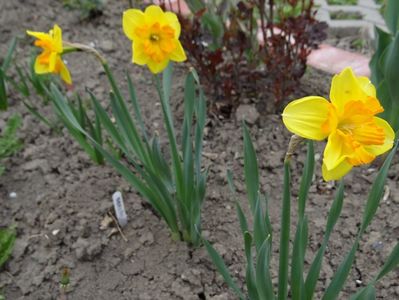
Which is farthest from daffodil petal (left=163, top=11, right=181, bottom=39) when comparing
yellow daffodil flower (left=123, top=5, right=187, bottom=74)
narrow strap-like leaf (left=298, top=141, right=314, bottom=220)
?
narrow strap-like leaf (left=298, top=141, right=314, bottom=220)

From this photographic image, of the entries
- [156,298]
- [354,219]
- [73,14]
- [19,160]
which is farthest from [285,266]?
[73,14]

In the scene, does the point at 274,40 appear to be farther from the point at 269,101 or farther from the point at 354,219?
the point at 354,219

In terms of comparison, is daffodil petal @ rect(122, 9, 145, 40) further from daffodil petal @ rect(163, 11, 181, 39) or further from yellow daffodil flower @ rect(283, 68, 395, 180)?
yellow daffodil flower @ rect(283, 68, 395, 180)

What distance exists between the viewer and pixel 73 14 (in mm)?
3328

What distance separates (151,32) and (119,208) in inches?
26.2

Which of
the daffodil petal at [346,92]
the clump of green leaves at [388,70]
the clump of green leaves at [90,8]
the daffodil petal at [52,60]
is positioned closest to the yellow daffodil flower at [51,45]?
the daffodil petal at [52,60]

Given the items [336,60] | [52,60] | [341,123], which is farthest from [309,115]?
[336,60]

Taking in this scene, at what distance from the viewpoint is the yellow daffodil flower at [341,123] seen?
3.01 ft

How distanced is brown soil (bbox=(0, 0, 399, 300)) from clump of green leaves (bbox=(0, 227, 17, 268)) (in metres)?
0.04

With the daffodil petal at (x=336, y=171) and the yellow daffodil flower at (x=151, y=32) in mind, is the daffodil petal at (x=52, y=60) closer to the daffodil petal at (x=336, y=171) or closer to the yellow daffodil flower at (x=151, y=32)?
the yellow daffodil flower at (x=151, y=32)

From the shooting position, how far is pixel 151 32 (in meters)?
1.46

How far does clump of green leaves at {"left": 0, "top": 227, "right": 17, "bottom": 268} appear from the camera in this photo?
1770 mm

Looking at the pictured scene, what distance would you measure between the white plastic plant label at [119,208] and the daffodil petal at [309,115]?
37.3 inches

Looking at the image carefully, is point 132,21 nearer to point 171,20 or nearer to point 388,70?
point 171,20
